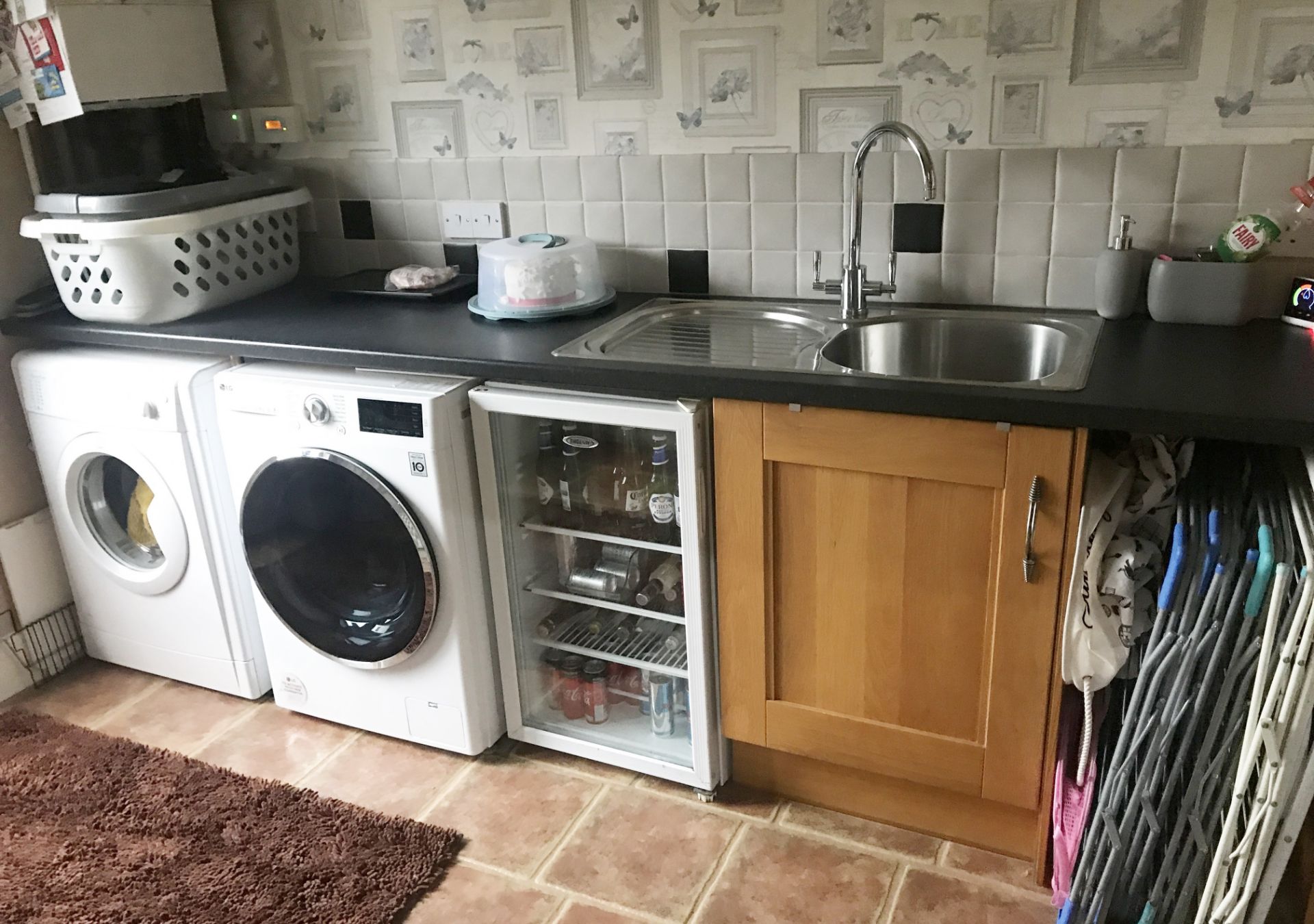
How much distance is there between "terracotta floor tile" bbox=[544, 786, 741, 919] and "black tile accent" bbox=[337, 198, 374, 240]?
1.49 m

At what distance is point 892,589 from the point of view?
168 cm

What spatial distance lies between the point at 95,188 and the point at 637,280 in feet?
3.94

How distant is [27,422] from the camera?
7.98 feet

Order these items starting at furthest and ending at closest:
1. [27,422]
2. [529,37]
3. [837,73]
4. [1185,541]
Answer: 1. [27,422]
2. [529,37]
3. [837,73]
4. [1185,541]

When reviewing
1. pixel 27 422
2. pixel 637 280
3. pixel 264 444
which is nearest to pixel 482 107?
pixel 637 280

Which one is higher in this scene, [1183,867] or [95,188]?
[95,188]

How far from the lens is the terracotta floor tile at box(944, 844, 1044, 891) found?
5.76ft

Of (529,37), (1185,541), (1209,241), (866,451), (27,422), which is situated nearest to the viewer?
(1185,541)

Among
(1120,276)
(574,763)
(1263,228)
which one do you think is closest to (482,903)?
(574,763)

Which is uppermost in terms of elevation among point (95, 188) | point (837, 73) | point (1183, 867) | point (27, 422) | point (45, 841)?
point (837, 73)

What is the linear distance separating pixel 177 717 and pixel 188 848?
0.50 metres

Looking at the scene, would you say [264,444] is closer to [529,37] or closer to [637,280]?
[637,280]

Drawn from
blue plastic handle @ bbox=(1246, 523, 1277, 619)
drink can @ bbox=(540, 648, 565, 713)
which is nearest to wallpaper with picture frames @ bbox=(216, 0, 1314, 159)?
blue plastic handle @ bbox=(1246, 523, 1277, 619)

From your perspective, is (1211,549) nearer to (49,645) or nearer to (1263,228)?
(1263,228)
